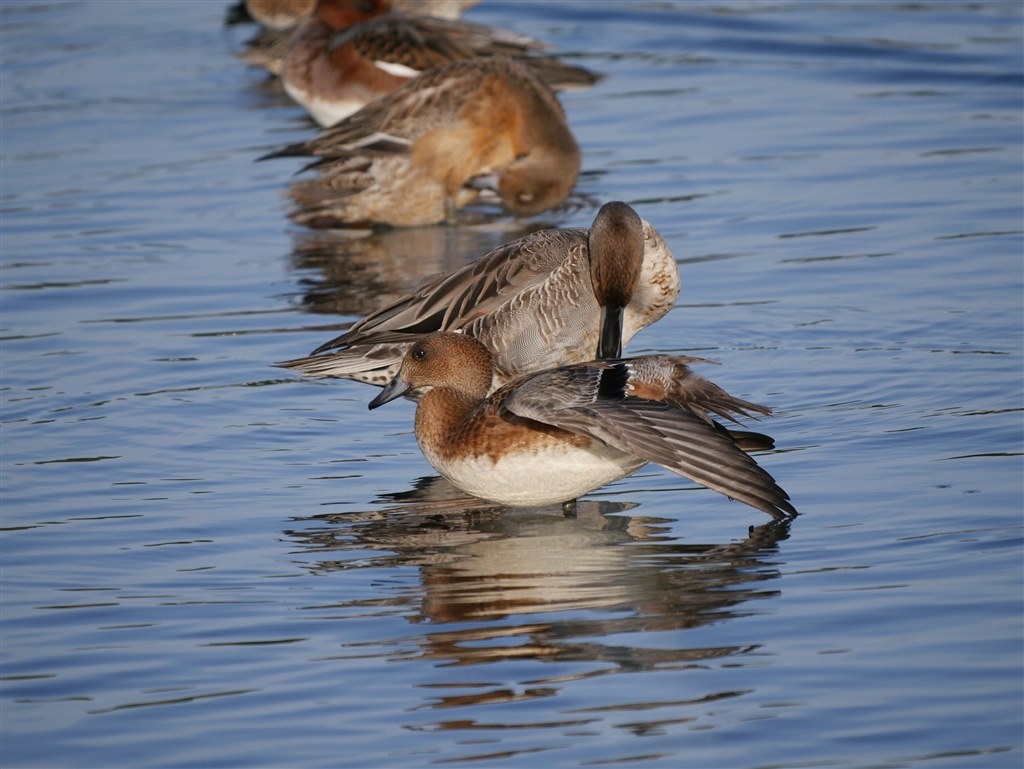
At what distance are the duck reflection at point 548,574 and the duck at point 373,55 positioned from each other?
6747 millimetres

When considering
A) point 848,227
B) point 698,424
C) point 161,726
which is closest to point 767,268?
point 848,227

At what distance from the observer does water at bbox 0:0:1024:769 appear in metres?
5.14

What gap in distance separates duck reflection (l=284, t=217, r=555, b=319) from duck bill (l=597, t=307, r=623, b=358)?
227cm

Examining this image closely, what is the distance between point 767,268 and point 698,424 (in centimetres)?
421

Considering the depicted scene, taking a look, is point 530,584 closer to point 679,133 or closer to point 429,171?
point 429,171

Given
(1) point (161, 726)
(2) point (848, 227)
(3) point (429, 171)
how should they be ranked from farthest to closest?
(3) point (429, 171), (2) point (848, 227), (1) point (161, 726)

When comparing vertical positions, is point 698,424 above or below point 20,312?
above

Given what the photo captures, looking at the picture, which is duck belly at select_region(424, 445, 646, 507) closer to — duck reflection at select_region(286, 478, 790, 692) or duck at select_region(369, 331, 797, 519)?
duck at select_region(369, 331, 797, 519)

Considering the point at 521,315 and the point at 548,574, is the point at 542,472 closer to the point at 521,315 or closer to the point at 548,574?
the point at 548,574

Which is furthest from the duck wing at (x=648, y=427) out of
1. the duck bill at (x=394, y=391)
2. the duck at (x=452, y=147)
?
the duck at (x=452, y=147)

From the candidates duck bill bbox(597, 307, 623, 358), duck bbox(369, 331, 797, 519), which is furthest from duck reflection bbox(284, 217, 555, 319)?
duck bbox(369, 331, 797, 519)

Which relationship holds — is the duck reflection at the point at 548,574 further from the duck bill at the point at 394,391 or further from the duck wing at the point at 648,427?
the duck bill at the point at 394,391

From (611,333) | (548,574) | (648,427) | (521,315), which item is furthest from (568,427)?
(521,315)

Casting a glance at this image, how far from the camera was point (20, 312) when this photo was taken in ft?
33.4
